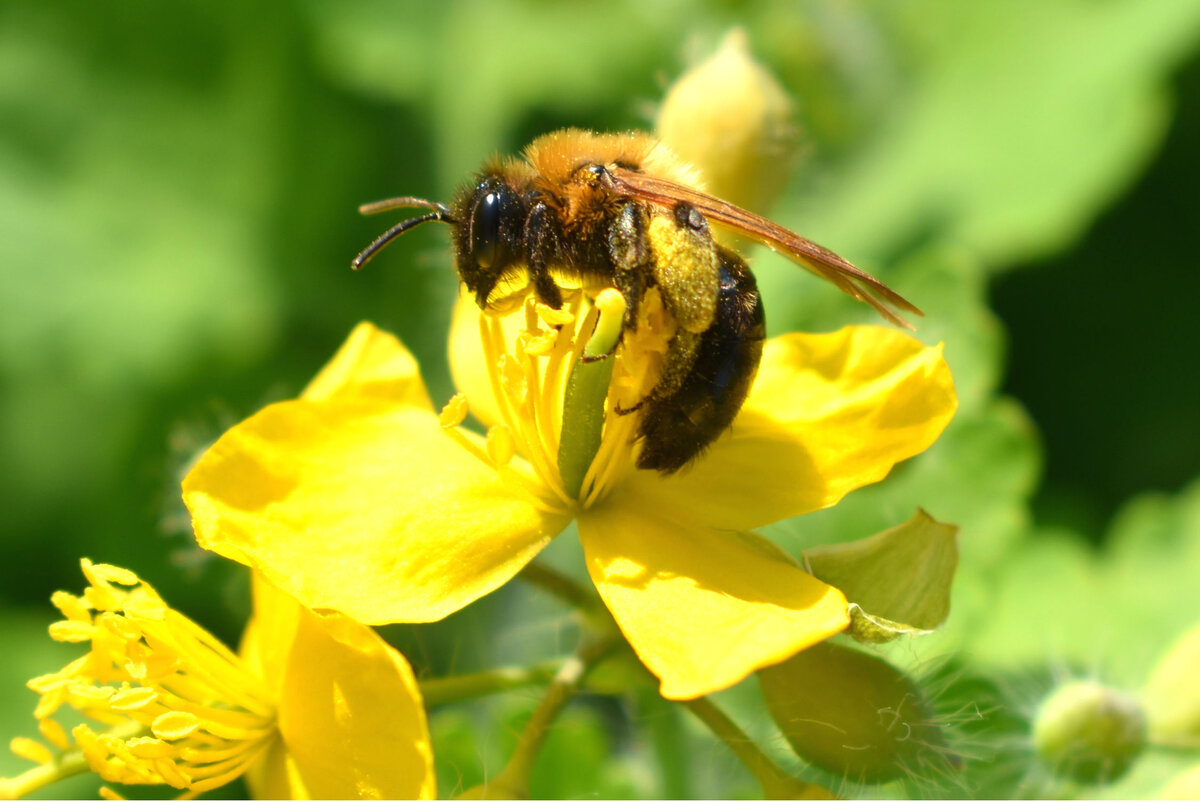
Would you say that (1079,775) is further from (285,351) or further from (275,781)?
(285,351)

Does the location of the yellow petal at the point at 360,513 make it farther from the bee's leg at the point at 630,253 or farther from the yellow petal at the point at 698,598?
the bee's leg at the point at 630,253

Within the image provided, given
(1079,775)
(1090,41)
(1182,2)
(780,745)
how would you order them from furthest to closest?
1. (1090,41)
2. (1182,2)
3. (1079,775)
4. (780,745)

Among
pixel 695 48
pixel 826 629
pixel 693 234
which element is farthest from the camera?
pixel 695 48

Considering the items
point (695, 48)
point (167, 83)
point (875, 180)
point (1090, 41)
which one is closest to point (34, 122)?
point (167, 83)

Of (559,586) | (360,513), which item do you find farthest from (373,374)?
(559,586)

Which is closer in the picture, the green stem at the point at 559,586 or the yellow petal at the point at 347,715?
the yellow petal at the point at 347,715

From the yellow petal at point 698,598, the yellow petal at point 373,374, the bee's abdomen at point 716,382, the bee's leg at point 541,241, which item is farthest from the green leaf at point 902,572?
the yellow petal at point 373,374

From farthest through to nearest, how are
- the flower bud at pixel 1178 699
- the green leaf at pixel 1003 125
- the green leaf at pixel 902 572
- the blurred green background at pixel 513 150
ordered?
the green leaf at pixel 1003 125 < the blurred green background at pixel 513 150 < the flower bud at pixel 1178 699 < the green leaf at pixel 902 572

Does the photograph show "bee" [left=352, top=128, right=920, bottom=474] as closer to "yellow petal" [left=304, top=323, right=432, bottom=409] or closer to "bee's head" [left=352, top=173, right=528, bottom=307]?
"bee's head" [left=352, top=173, right=528, bottom=307]
